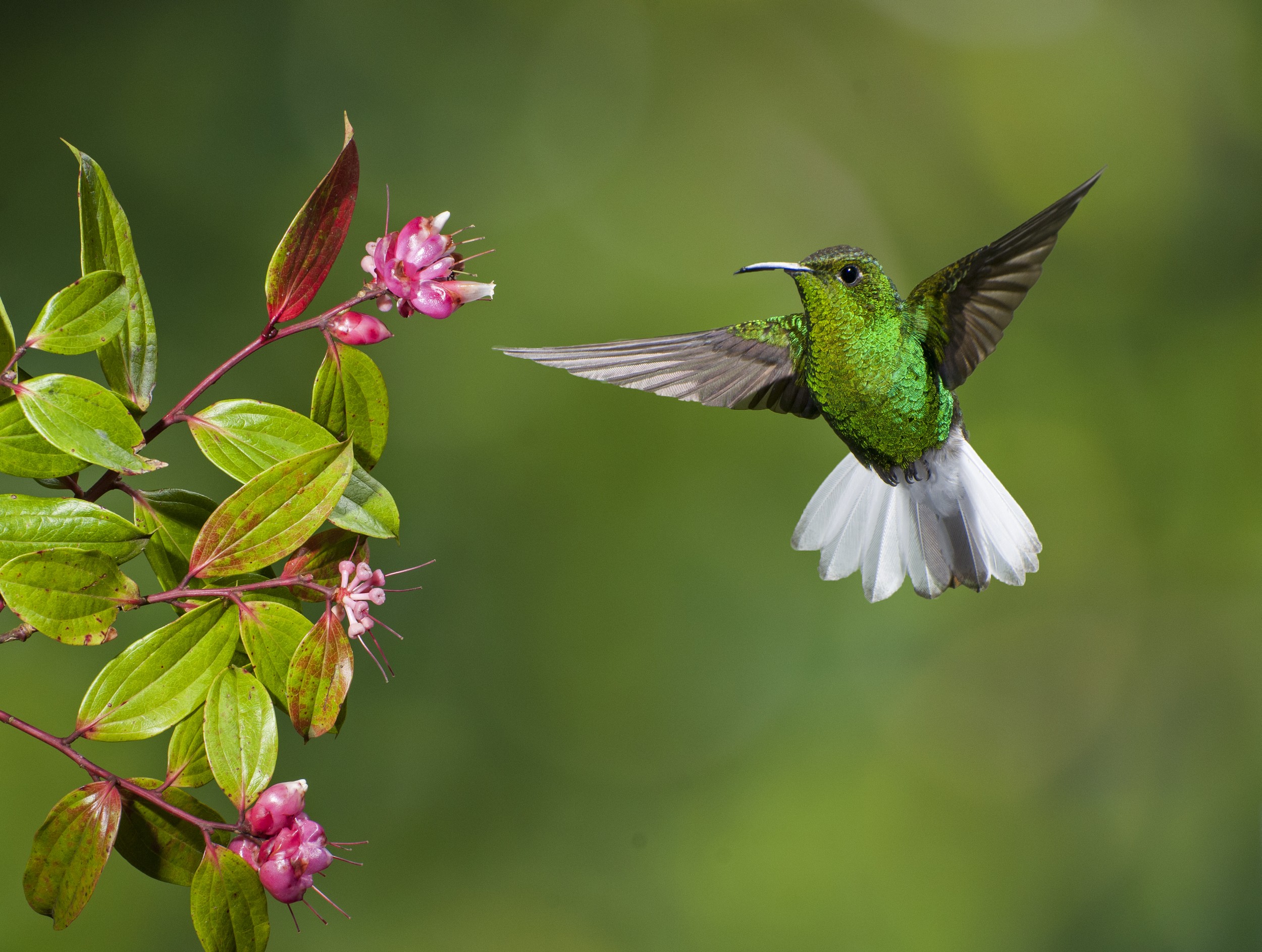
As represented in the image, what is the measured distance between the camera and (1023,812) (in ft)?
5.82

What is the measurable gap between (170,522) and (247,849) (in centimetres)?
16

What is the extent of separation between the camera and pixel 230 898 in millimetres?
416

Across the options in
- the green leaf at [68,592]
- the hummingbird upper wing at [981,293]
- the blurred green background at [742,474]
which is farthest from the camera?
the blurred green background at [742,474]

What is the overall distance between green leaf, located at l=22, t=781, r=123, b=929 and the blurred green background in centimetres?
93

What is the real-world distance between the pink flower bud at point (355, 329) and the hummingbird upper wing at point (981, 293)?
0.39 m

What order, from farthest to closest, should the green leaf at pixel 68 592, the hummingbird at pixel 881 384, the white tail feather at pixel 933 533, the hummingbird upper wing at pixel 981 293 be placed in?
the white tail feather at pixel 933 533
the hummingbird at pixel 881 384
the hummingbird upper wing at pixel 981 293
the green leaf at pixel 68 592

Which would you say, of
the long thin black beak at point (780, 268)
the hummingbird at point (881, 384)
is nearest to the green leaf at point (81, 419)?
the hummingbird at point (881, 384)

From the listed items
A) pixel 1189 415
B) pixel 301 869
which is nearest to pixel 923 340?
pixel 301 869

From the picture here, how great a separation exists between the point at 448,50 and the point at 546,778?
3.90 ft

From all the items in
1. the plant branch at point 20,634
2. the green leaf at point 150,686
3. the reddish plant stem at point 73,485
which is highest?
the reddish plant stem at point 73,485

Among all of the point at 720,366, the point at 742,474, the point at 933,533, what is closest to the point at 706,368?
the point at 720,366

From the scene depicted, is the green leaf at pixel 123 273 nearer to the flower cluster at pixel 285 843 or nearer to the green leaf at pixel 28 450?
the green leaf at pixel 28 450

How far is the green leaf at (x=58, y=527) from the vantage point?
406mm

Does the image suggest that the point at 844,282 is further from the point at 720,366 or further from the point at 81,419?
the point at 81,419
